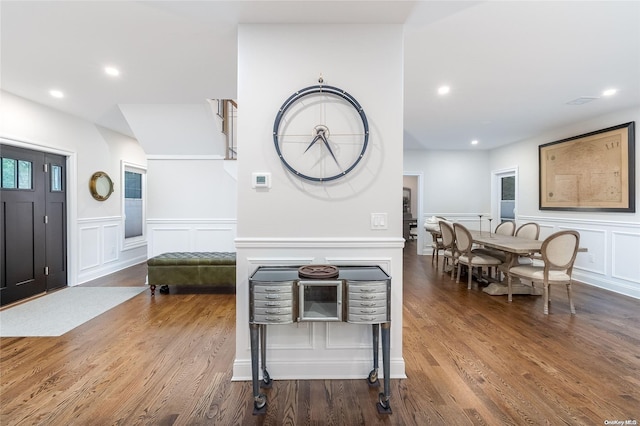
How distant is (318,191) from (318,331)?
3.33 feet

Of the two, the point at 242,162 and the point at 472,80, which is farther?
the point at 472,80

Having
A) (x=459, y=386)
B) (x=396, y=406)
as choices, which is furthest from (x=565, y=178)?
(x=396, y=406)

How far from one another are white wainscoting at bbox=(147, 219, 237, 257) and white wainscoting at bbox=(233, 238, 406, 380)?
3.11m

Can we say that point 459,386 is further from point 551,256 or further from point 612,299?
point 612,299

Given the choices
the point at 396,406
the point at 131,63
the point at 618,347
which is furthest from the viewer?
the point at 131,63

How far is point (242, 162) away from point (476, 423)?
7.24 ft

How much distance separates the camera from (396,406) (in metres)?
1.89

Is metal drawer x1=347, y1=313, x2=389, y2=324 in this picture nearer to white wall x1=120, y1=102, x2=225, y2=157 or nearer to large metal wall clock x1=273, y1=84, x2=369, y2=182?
large metal wall clock x1=273, y1=84, x2=369, y2=182

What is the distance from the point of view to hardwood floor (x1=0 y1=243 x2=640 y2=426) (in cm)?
182

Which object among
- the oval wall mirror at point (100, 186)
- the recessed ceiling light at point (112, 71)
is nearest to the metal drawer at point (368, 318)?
the recessed ceiling light at point (112, 71)

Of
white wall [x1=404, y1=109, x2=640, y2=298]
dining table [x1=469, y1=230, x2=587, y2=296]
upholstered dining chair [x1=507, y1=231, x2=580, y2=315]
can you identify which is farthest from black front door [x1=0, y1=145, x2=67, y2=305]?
white wall [x1=404, y1=109, x2=640, y2=298]

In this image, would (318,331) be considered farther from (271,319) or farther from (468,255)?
(468,255)

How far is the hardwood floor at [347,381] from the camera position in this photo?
182 cm

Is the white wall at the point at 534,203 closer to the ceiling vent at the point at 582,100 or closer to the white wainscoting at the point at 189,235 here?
the ceiling vent at the point at 582,100
